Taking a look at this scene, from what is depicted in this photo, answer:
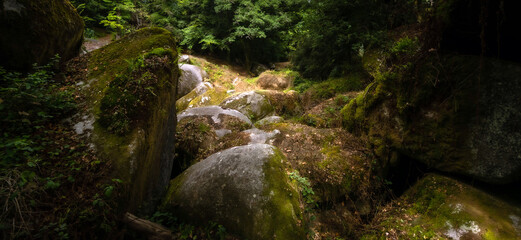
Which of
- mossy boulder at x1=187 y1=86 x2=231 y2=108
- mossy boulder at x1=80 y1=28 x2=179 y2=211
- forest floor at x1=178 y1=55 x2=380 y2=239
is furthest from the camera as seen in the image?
mossy boulder at x1=187 y1=86 x2=231 y2=108

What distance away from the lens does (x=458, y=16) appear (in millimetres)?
2955

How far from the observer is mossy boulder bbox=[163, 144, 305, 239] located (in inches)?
112

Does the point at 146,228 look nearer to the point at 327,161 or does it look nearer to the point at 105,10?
the point at 327,161

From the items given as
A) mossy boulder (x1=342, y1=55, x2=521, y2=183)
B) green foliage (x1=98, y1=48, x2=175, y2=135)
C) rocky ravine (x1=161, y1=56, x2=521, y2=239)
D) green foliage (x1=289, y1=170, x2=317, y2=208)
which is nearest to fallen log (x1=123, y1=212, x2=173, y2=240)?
rocky ravine (x1=161, y1=56, x2=521, y2=239)

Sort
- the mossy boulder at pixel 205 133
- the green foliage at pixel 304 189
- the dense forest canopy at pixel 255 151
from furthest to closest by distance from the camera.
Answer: the mossy boulder at pixel 205 133 → the green foliage at pixel 304 189 → the dense forest canopy at pixel 255 151

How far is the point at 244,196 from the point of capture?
3.01m

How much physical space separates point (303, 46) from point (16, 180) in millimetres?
10922

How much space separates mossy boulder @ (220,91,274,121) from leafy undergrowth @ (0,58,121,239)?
630 centimetres

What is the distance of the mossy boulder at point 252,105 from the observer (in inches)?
352

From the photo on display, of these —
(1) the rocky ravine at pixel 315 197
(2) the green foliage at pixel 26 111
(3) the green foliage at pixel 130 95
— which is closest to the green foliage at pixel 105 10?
(3) the green foliage at pixel 130 95

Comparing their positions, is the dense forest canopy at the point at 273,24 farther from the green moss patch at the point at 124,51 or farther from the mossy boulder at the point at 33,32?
the green moss patch at the point at 124,51

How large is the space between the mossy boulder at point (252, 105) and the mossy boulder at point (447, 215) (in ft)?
19.8

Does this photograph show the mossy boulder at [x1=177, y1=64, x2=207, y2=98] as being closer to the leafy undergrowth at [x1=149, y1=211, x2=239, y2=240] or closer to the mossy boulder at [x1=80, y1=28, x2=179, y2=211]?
the mossy boulder at [x1=80, y1=28, x2=179, y2=211]

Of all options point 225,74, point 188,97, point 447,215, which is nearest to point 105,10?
point 225,74
